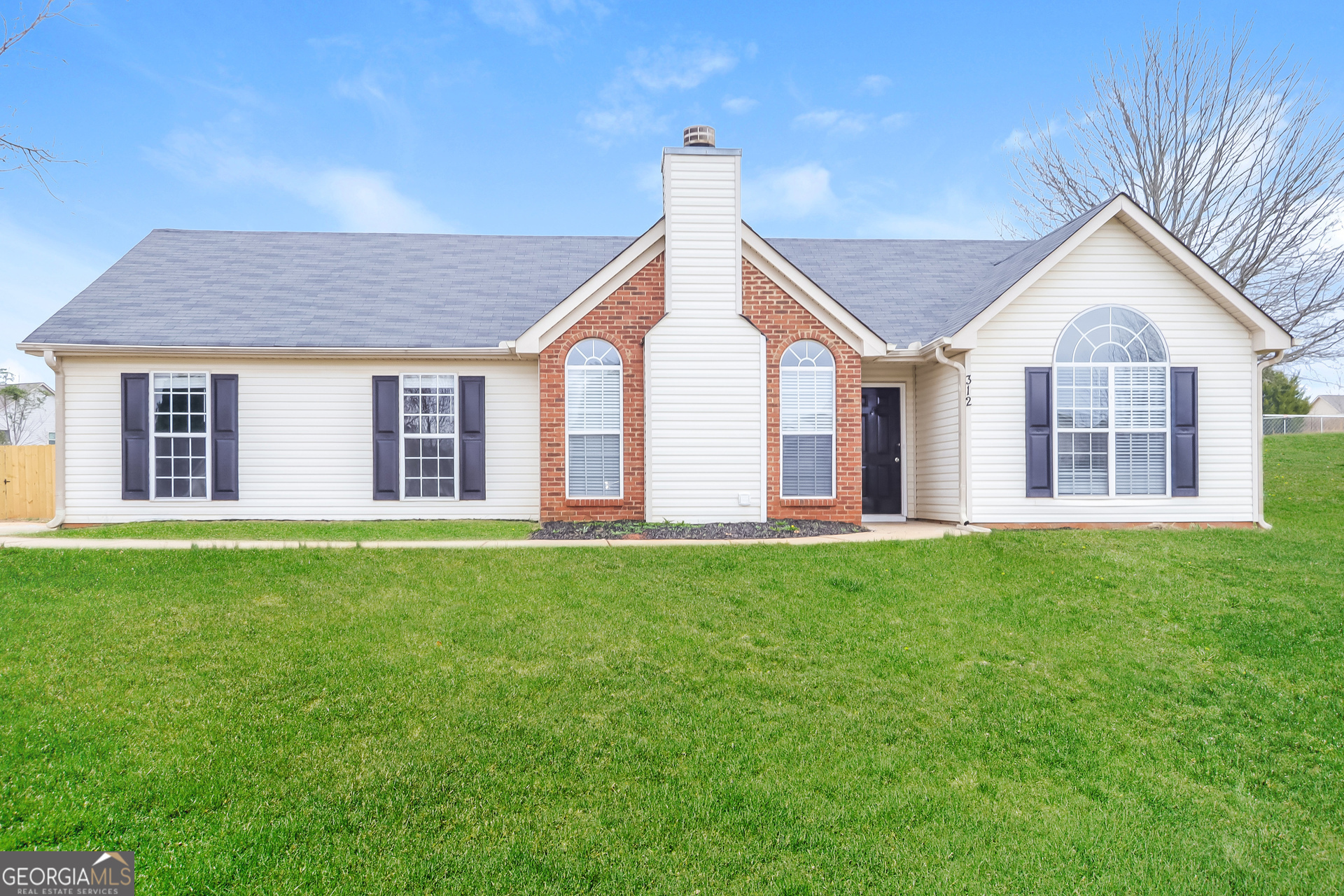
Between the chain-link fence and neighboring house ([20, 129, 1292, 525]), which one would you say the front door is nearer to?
neighboring house ([20, 129, 1292, 525])

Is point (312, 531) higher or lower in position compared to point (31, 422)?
lower

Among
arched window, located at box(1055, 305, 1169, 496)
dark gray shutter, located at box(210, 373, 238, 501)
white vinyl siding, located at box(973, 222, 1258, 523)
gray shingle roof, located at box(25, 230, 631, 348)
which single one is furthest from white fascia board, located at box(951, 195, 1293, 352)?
dark gray shutter, located at box(210, 373, 238, 501)

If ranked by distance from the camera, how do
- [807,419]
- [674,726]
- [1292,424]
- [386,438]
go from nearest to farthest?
[674,726] < [807,419] < [386,438] < [1292,424]

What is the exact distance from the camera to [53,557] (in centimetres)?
827

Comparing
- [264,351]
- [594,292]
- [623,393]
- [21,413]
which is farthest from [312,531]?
[21,413]

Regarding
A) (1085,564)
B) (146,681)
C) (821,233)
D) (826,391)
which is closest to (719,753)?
(146,681)

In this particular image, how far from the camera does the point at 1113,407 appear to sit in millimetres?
11641

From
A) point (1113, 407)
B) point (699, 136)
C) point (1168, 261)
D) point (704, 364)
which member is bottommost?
point (1113, 407)

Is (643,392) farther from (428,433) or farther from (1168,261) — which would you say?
(1168,261)

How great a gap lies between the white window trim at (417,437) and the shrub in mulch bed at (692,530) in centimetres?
206

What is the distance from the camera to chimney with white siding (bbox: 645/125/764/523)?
1130 cm

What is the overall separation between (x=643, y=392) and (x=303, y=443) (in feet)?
18.5

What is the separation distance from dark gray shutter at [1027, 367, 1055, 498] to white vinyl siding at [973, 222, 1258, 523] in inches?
4.5

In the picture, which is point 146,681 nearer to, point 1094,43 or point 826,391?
point 826,391
